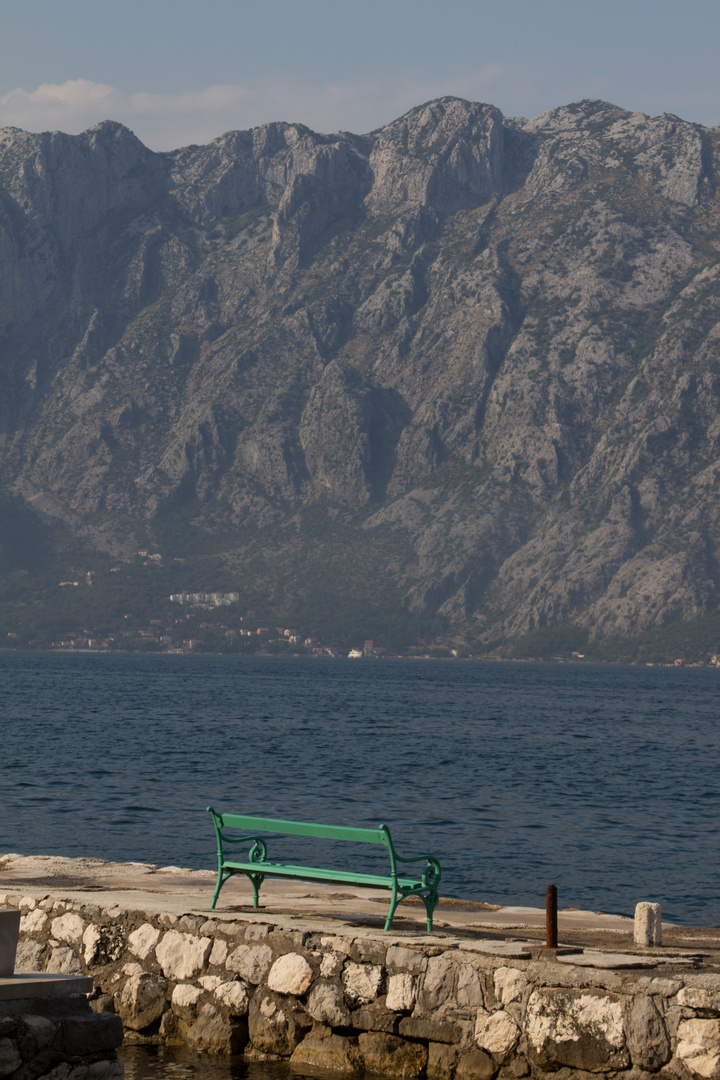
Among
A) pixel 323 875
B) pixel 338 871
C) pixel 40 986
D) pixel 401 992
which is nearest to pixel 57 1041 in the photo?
pixel 40 986

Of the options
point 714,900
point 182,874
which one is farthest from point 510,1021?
point 714,900

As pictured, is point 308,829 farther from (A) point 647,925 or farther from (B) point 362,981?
(A) point 647,925

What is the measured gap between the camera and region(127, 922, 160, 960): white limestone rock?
11148 mm

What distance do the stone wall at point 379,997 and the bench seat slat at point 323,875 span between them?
0.57m

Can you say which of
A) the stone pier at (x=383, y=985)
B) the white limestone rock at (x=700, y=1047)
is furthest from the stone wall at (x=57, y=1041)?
the white limestone rock at (x=700, y=1047)

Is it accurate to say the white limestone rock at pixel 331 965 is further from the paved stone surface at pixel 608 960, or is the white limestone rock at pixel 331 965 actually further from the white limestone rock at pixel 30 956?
the white limestone rock at pixel 30 956

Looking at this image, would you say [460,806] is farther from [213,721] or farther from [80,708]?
[80,708]

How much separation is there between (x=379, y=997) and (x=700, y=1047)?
268cm

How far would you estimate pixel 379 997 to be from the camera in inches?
398

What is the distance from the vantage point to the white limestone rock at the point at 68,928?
11.5m

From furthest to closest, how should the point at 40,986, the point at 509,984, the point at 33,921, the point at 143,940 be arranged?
the point at 33,921 < the point at 143,940 < the point at 509,984 < the point at 40,986

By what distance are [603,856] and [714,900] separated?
464cm

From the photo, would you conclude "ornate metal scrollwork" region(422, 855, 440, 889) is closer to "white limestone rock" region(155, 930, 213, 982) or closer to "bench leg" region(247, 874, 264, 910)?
"bench leg" region(247, 874, 264, 910)

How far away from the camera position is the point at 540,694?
12600 cm
